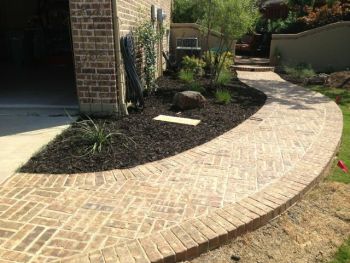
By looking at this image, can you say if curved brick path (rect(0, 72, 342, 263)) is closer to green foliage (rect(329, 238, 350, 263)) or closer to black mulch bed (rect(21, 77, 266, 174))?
black mulch bed (rect(21, 77, 266, 174))

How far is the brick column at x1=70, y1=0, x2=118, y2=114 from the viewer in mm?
5699

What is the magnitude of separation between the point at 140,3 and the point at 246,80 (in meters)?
5.11

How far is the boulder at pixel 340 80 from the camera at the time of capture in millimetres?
10984

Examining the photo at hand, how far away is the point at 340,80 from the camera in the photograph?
1146 cm

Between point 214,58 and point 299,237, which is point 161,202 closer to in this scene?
point 299,237

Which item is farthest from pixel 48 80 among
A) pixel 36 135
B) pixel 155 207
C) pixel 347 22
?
pixel 347 22

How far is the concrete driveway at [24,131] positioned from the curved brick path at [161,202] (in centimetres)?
47

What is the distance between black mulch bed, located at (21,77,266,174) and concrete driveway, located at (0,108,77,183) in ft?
0.56

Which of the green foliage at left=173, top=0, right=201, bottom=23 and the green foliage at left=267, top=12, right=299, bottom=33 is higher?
the green foliage at left=173, top=0, right=201, bottom=23

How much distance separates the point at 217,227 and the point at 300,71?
11.3 m

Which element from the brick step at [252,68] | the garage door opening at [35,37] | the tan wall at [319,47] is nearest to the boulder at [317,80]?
the brick step at [252,68]

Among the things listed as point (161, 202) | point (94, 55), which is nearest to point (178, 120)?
point (94, 55)

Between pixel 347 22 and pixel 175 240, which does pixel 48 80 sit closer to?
pixel 175 240

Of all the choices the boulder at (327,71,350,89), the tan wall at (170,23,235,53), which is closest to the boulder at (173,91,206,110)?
the boulder at (327,71,350,89)
